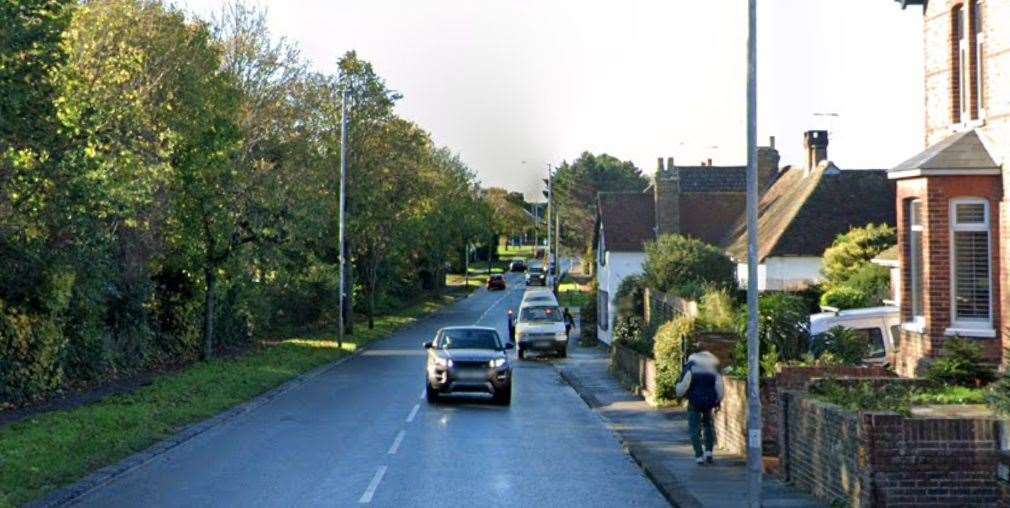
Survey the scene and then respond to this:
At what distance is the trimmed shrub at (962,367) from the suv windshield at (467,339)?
12257mm

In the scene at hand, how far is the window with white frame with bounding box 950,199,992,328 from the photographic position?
18.8 meters

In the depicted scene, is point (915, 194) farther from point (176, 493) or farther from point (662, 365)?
point (176, 493)

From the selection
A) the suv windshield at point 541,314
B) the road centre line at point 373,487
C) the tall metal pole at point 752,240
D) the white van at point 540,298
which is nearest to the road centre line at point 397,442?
the road centre line at point 373,487

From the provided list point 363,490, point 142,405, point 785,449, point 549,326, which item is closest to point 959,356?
point 785,449

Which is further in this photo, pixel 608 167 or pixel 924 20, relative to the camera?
pixel 608 167

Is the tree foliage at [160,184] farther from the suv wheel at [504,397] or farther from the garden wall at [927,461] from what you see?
the garden wall at [927,461]

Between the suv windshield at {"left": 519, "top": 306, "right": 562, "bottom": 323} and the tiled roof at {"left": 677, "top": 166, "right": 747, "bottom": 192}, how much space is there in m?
25.3

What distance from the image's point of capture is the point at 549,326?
47062mm

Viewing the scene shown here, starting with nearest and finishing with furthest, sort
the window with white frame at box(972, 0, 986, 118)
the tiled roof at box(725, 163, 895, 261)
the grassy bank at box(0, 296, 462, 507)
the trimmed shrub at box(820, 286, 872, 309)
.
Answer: the grassy bank at box(0, 296, 462, 507)
the window with white frame at box(972, 0, 986, 118)
the trimmed shrub at box(820, 286, 872, 309)
the tiled roof at box(725, 163, 895, 261)

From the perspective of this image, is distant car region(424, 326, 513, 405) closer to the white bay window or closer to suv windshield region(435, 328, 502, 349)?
suv windshield region(435, 328, 502, 349)

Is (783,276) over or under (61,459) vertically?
over

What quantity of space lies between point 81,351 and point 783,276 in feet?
75.2

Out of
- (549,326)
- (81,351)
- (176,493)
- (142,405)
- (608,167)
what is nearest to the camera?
(176,493)

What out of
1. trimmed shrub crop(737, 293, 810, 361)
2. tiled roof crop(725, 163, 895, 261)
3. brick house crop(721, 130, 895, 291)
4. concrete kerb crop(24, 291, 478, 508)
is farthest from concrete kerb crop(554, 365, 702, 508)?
tiled roof crop(725, 163, 895, 261)
